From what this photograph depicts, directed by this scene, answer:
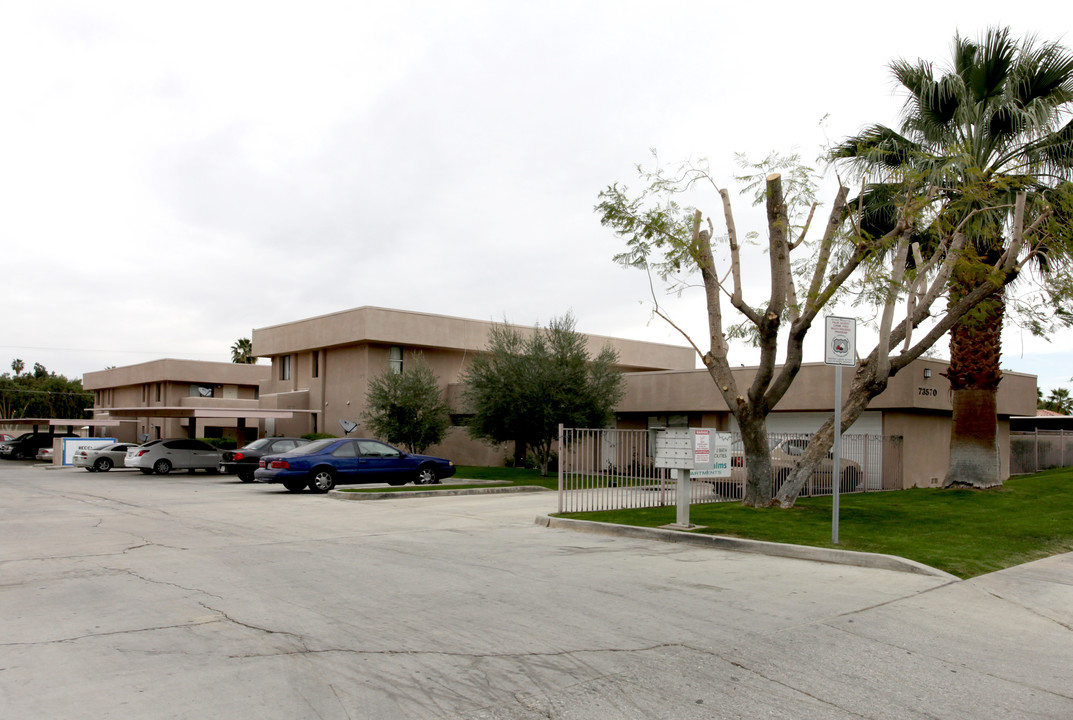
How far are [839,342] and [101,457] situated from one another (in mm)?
33468

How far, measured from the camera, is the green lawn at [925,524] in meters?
11.1

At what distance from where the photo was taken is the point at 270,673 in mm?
5500

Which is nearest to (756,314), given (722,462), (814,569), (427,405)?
(722,462)

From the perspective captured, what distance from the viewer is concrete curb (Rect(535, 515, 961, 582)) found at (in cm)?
1004

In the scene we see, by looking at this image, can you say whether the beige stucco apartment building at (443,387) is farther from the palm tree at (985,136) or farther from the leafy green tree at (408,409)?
the palm tree at (985,136)

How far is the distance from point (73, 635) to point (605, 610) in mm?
4348

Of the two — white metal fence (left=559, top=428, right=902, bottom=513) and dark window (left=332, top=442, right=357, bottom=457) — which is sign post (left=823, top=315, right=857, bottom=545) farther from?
dark window (left=332, top=442, right=357, bottom=457)

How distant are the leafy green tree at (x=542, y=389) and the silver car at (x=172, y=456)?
36.6 ft

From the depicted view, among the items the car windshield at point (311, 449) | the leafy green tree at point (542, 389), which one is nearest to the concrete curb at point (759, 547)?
the car windshield at point (311, 449)

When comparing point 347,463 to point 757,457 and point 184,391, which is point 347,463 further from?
point 184,391

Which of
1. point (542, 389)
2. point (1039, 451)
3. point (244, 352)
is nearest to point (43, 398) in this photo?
point (244, 352)

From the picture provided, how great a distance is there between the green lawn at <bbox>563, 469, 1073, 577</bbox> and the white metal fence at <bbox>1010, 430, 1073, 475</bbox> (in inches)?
607

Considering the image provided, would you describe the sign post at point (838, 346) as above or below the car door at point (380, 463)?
above

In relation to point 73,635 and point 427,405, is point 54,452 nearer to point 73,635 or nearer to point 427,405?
point 427,405
